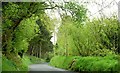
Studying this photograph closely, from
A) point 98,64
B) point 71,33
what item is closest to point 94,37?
point 71,33

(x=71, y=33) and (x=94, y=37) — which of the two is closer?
(x=94, y=37)

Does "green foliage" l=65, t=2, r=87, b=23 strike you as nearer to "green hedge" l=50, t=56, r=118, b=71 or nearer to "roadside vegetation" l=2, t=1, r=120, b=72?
"roadside vegetation" l=2, t=1, r=120, b=72

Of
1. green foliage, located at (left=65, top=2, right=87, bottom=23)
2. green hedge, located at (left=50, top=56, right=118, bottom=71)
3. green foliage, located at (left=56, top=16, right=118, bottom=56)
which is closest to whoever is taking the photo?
green foliage, located at (left=65, top=2, right=87, bottom=23)

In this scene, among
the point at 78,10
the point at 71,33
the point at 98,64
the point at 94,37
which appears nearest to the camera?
the point at 78,10

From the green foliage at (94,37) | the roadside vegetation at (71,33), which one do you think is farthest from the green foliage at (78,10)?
the green foliage at (94,37)

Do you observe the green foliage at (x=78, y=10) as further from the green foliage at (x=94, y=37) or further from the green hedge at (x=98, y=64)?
the green foliage at (x=94, y=37)

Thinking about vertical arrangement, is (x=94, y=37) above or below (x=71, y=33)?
below

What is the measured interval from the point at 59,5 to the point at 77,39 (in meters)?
19.0

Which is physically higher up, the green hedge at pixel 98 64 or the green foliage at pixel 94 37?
the green foliage at pixel 94 37

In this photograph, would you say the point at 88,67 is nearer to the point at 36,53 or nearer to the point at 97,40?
the point at 97,40

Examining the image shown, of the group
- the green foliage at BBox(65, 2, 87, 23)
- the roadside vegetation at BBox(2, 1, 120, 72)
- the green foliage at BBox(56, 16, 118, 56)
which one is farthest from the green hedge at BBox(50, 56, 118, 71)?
the green foliage at BBox(65, 2, 87, 23)

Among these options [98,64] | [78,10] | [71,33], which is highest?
[78,10]

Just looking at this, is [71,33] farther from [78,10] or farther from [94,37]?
[78,10]

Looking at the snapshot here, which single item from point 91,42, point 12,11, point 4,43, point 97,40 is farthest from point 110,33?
point 12,11
